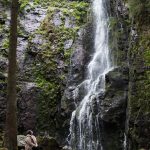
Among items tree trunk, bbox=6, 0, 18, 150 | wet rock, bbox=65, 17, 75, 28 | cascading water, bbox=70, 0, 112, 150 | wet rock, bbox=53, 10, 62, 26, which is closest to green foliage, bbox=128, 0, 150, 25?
cascading water, bbox=70, 0, 112, 150

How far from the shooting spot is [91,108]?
15.9 metres

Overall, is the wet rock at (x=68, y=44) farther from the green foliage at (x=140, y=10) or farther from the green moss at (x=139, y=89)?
the green moss at (x=139, y=89)

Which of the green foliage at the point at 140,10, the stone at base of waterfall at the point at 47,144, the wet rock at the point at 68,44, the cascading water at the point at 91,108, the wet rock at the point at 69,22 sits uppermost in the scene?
the wet rock at the point at 69,22

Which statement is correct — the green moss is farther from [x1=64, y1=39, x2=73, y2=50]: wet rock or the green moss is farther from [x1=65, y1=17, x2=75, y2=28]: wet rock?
[x1=65, y1=17, x2=75, y2=28]: wet rock

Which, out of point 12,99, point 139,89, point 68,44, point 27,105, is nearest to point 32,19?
point 68,44

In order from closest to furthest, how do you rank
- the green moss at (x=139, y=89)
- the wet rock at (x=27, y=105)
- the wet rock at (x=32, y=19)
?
the green moss at (x=139, y=89)
the wet rock at (x=27, y=105)
the wet rock at (x=32, y=19)

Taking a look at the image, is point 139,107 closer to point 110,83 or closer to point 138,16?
point 110,83

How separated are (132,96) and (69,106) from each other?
3.54m

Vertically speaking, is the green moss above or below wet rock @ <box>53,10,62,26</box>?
below

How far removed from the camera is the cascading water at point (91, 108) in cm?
1561

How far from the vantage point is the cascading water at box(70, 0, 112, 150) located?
15609 mm

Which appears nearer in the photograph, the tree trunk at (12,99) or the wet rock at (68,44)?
the tree trunk at (12,99)

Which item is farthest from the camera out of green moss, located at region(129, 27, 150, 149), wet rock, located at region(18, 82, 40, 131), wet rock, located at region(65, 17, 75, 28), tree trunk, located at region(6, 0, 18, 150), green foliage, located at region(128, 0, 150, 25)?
wet rock, located at region(65, 17, 75, 28)

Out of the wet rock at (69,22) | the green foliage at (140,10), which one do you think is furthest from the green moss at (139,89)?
the wet rock at (69,22)
